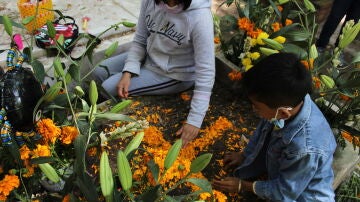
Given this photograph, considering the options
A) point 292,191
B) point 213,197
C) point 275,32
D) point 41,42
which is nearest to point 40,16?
point 41,42

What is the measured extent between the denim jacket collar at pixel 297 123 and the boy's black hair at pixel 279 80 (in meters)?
0.10

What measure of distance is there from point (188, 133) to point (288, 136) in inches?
19.6

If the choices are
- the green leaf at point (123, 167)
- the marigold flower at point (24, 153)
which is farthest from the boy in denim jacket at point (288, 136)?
the marigold flower at point (24, 153)

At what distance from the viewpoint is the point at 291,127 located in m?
1.13

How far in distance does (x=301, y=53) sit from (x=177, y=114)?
2.16 ft

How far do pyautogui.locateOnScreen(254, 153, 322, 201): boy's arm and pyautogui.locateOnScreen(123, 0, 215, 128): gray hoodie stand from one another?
17.6 inches

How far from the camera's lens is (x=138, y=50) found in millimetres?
1771

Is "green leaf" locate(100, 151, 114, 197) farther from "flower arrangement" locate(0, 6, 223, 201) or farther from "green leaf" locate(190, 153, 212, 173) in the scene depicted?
"green leaf" locate(190, 153, 212, 173)

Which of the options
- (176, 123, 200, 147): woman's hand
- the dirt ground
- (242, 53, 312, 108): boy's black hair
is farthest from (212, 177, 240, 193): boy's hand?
(242, 53, 312, 108): boy's black hair

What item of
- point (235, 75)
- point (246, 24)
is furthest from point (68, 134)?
point (246, 24)

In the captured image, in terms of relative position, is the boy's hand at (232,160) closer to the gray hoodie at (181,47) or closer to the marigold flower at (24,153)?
the gray hoodie at (181,47)

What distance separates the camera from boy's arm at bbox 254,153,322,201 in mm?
1108

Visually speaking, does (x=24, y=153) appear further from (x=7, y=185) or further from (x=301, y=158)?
(x=301, y=158)

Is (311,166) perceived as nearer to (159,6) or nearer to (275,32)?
(275,32)
